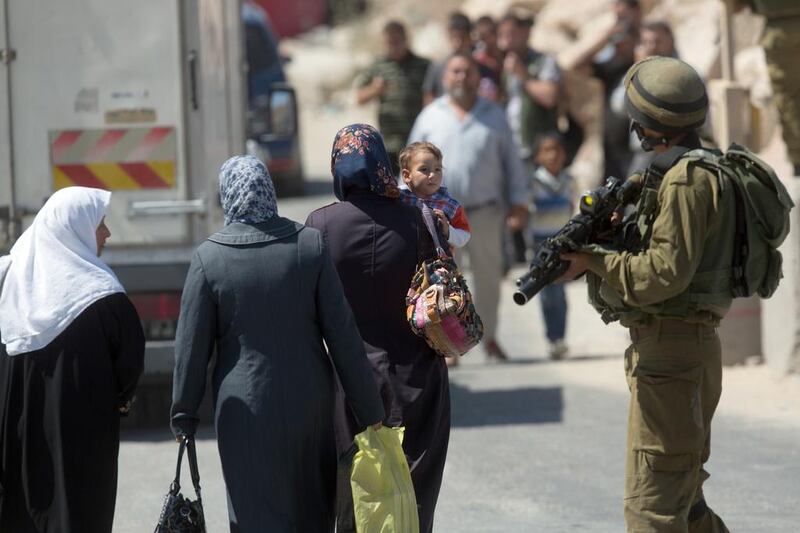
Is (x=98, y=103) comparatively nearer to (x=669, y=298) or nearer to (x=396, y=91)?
(x=669, y=298)

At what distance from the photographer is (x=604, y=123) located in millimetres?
13938

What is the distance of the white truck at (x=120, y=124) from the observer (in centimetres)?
852

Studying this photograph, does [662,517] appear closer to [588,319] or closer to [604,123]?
[588,319]

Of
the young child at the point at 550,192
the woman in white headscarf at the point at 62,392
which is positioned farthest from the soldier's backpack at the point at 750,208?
the young child at the point at 550,192

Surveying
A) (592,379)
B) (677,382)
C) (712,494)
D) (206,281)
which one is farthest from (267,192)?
(592,379)

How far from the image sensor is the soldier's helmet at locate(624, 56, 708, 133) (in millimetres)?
5281

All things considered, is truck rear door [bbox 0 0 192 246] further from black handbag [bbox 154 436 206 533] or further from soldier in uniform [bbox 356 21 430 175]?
soldier in uniform [bbox 356 21 430 175]

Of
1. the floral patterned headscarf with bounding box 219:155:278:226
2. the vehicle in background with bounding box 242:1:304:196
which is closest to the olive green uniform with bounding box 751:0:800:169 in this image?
the floral patterned headscarf with bounding box 219:155:278:226

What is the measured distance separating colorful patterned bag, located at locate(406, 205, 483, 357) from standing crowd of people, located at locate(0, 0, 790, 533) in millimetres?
72

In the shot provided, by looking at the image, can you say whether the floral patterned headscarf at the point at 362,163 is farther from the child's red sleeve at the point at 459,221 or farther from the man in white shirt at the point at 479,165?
the man in white shirt at the point at 479,165

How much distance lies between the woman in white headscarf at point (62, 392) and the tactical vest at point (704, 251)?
5.41 feet

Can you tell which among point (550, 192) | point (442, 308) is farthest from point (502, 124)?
point (442, 308)

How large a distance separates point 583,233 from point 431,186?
101cm

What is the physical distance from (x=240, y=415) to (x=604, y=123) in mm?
9278
